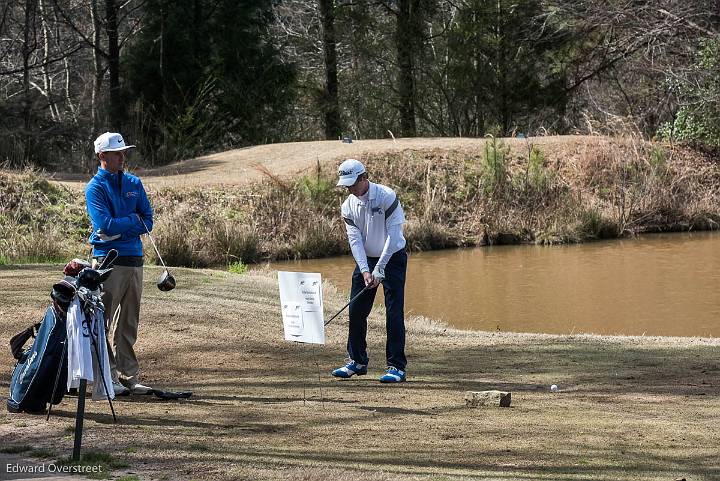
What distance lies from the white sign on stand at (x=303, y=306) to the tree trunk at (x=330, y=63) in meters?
29.2

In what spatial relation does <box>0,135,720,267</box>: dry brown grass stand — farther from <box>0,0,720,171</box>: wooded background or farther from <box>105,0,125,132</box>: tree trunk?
<box>105,0,125,132</box>: tree trunk

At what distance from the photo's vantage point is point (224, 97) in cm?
3481

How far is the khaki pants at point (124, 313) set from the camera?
893cm

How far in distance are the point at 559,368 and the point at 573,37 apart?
2803 centimetres

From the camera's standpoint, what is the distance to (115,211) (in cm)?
898

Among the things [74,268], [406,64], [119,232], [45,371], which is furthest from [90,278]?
[406,64]

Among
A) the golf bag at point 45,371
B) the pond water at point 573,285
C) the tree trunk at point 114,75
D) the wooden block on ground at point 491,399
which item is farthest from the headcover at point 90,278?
the tree trunk at point 114,75

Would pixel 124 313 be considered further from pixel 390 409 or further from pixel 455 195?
pixel 455 195

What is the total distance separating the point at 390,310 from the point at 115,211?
8.11ft

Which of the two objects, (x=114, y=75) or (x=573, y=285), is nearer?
(x=573, y=285)

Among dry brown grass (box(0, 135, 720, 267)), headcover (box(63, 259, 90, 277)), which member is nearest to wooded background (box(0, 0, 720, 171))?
dry brown grass (box(0, 135, 720, 267))

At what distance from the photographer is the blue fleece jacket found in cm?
887

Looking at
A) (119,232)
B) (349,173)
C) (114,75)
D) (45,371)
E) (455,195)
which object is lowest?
(45,371)

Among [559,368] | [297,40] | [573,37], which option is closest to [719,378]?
[559,368]
